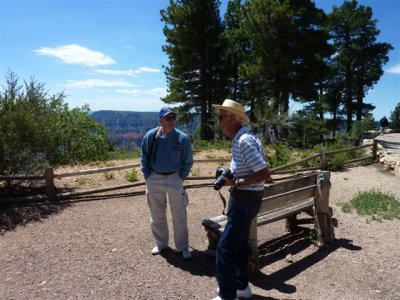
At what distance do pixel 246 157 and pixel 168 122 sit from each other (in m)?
1.42

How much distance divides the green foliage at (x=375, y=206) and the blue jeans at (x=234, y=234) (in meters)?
4.16

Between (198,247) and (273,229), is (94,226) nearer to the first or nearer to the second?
(198,247)

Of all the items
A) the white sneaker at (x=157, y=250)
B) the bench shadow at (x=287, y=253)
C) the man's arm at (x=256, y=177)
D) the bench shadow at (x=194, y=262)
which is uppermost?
the man's arm at (x=256, y=177)

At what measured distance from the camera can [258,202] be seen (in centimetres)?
341

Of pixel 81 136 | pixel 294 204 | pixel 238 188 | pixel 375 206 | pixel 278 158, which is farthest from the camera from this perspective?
pixel 81 136

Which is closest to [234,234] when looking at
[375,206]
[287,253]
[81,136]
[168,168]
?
[168,168]

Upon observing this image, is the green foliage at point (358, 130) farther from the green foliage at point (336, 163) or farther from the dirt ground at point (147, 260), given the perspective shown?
the dirt ground at point (147, 260)

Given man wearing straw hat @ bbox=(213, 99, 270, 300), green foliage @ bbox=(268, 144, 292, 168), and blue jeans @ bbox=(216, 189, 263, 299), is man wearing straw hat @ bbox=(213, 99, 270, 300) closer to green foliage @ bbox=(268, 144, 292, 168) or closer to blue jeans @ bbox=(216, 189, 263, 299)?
blue jeans @ bbox=(216, 189, 263, 299)

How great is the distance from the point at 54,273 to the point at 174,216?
1.52m

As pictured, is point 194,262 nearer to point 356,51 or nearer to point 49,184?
point 49,184

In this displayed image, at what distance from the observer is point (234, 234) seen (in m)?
3.37

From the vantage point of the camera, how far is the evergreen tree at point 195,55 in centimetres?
2130

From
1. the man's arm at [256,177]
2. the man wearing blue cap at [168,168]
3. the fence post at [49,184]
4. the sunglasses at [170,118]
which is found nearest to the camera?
the man's arm at [256,177]

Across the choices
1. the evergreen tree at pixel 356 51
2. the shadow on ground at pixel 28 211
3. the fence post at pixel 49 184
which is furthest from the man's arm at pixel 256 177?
the evergreen tree at pixel 356 51
